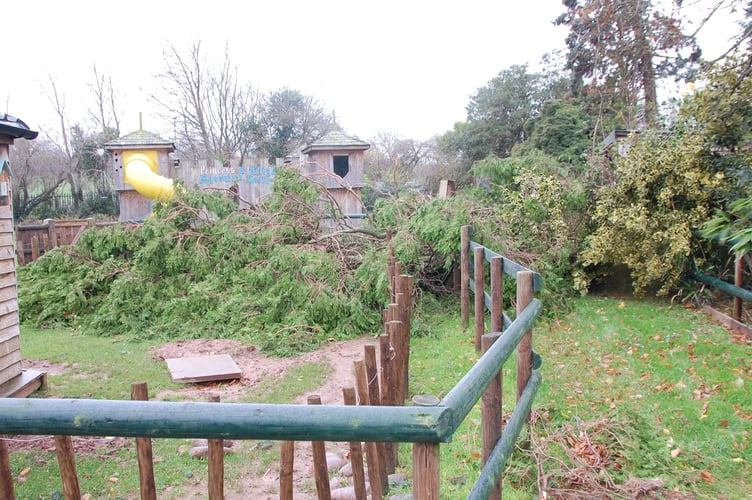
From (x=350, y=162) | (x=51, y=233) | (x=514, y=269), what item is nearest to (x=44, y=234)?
(x=51, y=233)

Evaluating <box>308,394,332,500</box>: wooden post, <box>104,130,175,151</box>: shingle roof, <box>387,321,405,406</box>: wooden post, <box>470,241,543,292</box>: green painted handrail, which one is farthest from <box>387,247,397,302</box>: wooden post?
<box>104,130,175,151</box>: shingle roof

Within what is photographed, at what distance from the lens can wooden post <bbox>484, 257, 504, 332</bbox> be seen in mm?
5559

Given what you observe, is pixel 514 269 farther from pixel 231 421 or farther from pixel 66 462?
pixel 231 421

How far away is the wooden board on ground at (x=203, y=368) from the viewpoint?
256 inches

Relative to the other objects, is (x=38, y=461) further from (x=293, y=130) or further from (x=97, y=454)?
(x=293, y=130)

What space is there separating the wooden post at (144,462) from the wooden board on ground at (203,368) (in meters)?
4.26

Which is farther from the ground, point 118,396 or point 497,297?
point 497,297

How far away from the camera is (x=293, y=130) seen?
31.4 metres

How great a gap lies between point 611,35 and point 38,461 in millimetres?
11295

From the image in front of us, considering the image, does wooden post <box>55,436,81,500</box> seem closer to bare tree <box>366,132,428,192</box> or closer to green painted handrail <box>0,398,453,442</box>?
green painted handrail <box>0,398,453,442</box>

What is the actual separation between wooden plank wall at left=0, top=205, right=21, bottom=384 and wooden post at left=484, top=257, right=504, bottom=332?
511 cm

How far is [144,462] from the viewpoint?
2361mm

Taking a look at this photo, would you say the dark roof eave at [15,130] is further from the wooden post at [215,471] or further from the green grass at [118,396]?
the wooden post at [215,471]

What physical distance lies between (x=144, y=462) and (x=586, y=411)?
354cm
